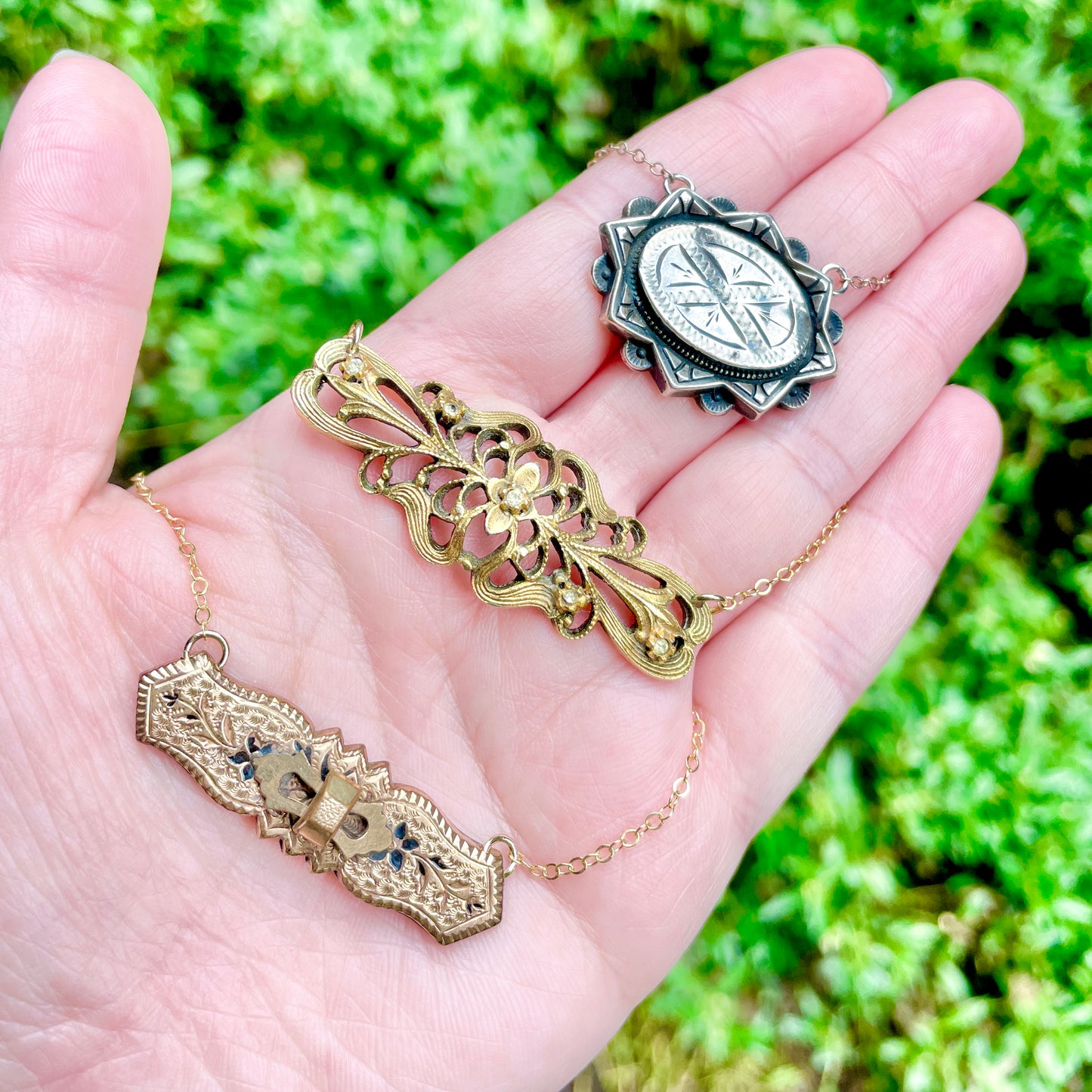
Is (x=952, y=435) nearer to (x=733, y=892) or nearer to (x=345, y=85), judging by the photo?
(x=733, y=892)

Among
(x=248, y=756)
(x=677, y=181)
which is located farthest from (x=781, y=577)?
(x=248, y=756)

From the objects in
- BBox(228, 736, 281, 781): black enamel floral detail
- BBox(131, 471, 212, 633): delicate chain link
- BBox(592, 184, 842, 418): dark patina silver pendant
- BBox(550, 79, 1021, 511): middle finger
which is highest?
BBox(550, 79, 1021, 511): middle finger

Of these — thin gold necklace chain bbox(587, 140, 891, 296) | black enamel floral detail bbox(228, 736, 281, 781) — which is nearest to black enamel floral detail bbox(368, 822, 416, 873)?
black enamel floral detail bbox(228, 736, 281, 781)

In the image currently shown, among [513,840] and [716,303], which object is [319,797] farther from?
[716,303]

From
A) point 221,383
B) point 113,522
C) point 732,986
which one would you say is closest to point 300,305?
point 221,383

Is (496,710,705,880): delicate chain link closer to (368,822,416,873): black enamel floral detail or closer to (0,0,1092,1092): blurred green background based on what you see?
(368,822,416,873): black enamel floral detail

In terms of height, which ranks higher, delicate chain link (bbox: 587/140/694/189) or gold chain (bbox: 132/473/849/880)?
delicate chain link (bbox: 587/140/694/189)

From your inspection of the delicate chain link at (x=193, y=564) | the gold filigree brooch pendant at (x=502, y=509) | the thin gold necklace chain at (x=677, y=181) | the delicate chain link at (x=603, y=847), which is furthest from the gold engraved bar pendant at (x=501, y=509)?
the thin gold necklace chain at (x=677, y=181)
